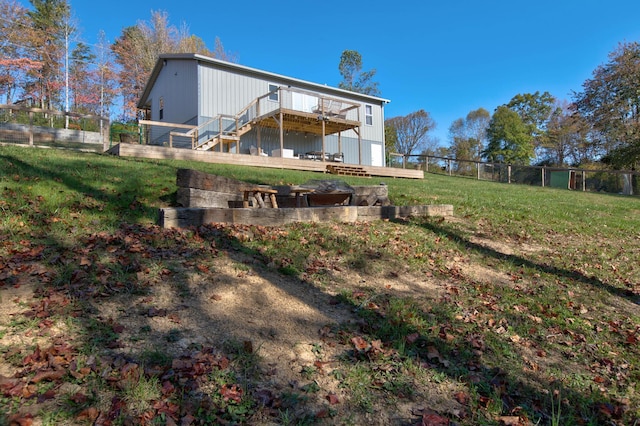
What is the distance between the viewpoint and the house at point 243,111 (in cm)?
1745

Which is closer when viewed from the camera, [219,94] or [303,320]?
[303,320]

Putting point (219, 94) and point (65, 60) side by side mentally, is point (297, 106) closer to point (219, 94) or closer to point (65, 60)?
point (219, 94)

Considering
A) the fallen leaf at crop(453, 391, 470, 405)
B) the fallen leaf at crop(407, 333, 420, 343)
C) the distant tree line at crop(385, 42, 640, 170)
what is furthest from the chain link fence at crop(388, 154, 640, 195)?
the fallen leaf at crop(453, 391, 470, 405)

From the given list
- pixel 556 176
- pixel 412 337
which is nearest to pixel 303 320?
pixel 412 337

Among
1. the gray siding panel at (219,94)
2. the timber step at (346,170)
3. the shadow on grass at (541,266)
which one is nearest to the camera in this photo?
the shadow on grass at (541,266)

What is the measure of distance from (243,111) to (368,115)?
9.30 metres

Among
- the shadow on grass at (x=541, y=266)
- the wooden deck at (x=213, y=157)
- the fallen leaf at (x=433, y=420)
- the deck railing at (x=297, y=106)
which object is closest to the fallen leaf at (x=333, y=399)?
the fallen leaf at (x=433, y=420)

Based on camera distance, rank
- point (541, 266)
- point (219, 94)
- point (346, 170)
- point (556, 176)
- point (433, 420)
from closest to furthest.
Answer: point (433, 420), point (541, 266), point (346, 170), point (219, 94), point (556, 176)

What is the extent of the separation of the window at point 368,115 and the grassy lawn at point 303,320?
61.5 feet

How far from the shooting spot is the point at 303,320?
128 inches

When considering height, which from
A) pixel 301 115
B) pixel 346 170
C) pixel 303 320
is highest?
pixel 301 115

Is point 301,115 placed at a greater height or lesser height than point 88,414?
greater

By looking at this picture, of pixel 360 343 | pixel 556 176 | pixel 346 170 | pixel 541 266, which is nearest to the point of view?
pixel 360 343

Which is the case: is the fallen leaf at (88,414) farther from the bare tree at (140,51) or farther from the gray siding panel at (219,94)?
the bare tree at (140,51)
